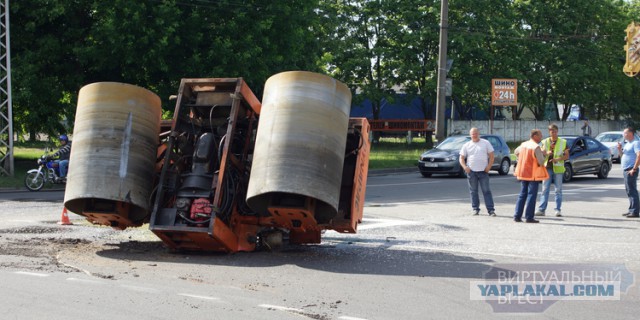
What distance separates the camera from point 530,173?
608 inches

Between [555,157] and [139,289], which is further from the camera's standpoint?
[555,157]

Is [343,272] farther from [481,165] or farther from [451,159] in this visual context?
[451,159]

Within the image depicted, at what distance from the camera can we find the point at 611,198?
21.1 meters

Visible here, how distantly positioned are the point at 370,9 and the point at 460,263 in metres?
42.5

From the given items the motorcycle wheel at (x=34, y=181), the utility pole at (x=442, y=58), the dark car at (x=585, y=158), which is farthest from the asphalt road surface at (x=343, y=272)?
the utility pole at (x=442, y=58)

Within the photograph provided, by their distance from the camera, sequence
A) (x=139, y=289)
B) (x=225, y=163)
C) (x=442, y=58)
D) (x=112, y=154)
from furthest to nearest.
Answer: (x=442, y=58), (x=112, y=154), (x=225, y=163), (x=139, y=289)

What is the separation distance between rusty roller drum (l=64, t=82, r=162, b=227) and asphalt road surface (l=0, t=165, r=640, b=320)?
711mm

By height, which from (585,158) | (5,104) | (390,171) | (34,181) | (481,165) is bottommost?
(34,181)

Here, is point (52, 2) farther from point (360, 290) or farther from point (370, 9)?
point (370, 9)

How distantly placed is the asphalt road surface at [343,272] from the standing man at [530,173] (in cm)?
Answer: 38

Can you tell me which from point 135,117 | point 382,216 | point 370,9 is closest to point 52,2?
point 382,216

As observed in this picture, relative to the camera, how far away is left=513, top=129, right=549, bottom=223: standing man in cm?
1538

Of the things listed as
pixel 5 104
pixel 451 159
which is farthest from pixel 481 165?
pixel 5 104

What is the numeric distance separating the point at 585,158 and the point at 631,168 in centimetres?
1104
